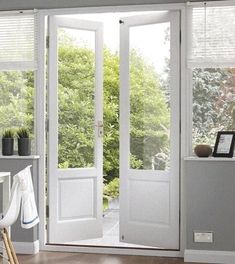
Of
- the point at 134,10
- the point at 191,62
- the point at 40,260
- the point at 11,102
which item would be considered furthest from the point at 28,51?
the point at 40,260

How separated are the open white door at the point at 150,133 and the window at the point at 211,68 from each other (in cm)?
17

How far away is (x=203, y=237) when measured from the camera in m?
4.51

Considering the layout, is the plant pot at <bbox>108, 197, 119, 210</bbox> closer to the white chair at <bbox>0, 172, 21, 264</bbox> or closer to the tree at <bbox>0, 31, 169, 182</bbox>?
the tree at <bbox>0, 31, 169, 182</bbox>

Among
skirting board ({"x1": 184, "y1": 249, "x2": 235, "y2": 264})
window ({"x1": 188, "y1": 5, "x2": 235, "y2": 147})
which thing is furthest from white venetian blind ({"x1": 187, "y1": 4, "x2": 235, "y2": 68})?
skirting board ({"x1": 184, "y1": 249, "x2": 235, "y2": 264})

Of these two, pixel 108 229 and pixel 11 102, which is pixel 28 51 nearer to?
pixel 11 102

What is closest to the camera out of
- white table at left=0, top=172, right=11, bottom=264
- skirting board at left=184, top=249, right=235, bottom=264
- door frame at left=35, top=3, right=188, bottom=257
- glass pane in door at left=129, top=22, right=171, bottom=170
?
white table at left=0, top=172, right=11, bottom=264

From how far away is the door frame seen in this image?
468cm

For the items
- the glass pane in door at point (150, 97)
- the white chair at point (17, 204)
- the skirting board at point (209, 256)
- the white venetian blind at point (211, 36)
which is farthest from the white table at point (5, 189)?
the white venetian blind at point (211, 36)

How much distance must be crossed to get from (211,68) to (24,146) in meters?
1.96

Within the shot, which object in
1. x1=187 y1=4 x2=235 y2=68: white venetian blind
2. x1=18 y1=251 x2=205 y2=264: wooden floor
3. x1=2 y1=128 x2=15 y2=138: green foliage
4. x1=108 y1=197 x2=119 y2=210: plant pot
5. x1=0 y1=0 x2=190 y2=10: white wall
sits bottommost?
x1=108 y1=197 x2=119 y2=210: plant pot

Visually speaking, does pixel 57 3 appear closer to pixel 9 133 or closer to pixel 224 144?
pixel 9 133

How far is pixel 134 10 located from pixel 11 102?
1546 millimetres

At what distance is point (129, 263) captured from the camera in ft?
14.7

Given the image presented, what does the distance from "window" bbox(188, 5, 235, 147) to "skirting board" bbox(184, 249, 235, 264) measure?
101 cm
